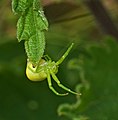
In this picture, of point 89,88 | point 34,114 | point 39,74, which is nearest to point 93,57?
point 89,88

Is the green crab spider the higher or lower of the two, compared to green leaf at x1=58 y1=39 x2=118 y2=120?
higher

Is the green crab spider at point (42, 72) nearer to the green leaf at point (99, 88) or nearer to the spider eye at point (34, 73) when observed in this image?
the spider eye at point (34, 73)

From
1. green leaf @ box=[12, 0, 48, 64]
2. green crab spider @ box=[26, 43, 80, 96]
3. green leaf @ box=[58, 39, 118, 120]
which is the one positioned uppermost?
green leaf @ box=[12, 0, 48, 64]

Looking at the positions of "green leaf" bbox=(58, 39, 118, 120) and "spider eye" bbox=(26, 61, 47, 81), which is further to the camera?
"green leaf" bbox=(58, 39, 118, 120)

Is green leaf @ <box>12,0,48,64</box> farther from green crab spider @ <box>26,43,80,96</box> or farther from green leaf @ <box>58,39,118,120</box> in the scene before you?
green leaf @ <box>58,39,118,120</box>

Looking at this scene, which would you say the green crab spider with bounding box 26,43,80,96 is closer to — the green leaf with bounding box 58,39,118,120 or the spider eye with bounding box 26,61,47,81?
the spider eye with bounding box 26,61,47,81

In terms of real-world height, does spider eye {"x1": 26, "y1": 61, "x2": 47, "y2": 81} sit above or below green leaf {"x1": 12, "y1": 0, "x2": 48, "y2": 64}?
below

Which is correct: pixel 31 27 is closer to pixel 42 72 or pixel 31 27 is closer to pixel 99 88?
pixel 42 72

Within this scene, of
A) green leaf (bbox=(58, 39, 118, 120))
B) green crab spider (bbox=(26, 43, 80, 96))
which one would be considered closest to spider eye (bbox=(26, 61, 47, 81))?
green crab spider (bbox=(26, 43, 80, 96))

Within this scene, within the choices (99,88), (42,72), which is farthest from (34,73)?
(99,88)

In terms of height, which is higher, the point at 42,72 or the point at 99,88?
the point at 42,72
